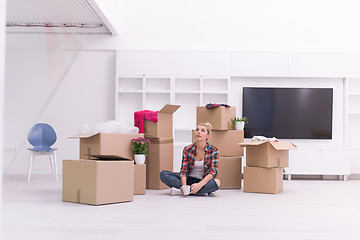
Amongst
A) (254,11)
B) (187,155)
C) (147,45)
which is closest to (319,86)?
(254,11)

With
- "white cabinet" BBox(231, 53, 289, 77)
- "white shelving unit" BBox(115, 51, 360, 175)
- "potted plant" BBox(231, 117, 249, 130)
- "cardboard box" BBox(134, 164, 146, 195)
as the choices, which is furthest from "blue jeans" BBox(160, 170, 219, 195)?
"white cabinet" BBox(231, 53, 289, 77)

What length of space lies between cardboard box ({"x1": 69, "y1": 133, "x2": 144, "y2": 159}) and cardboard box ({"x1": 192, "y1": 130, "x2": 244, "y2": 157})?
951 mm

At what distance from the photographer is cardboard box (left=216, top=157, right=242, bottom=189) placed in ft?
16.0

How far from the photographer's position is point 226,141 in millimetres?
5008

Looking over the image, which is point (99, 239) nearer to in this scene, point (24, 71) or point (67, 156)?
point (24, 71)

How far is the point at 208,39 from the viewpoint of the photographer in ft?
21.6

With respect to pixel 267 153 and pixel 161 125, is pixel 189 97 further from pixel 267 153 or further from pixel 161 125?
pixel 267 153

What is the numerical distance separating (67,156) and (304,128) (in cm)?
323

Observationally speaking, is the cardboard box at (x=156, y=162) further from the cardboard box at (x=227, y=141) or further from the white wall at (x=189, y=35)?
the white wall at (x=189, y=35)

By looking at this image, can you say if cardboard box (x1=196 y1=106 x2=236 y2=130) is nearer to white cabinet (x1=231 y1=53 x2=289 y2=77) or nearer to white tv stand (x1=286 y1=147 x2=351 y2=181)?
white cabinet (x1=231 y1=53 x2=289 y2=77)

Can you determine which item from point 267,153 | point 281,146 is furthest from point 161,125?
point 281,146

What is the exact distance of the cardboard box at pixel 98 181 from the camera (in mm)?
3551

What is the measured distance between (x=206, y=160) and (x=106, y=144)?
2.95 feet

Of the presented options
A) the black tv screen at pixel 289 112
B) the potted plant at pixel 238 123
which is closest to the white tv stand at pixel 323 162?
the black tv screen at pixel 289 112
